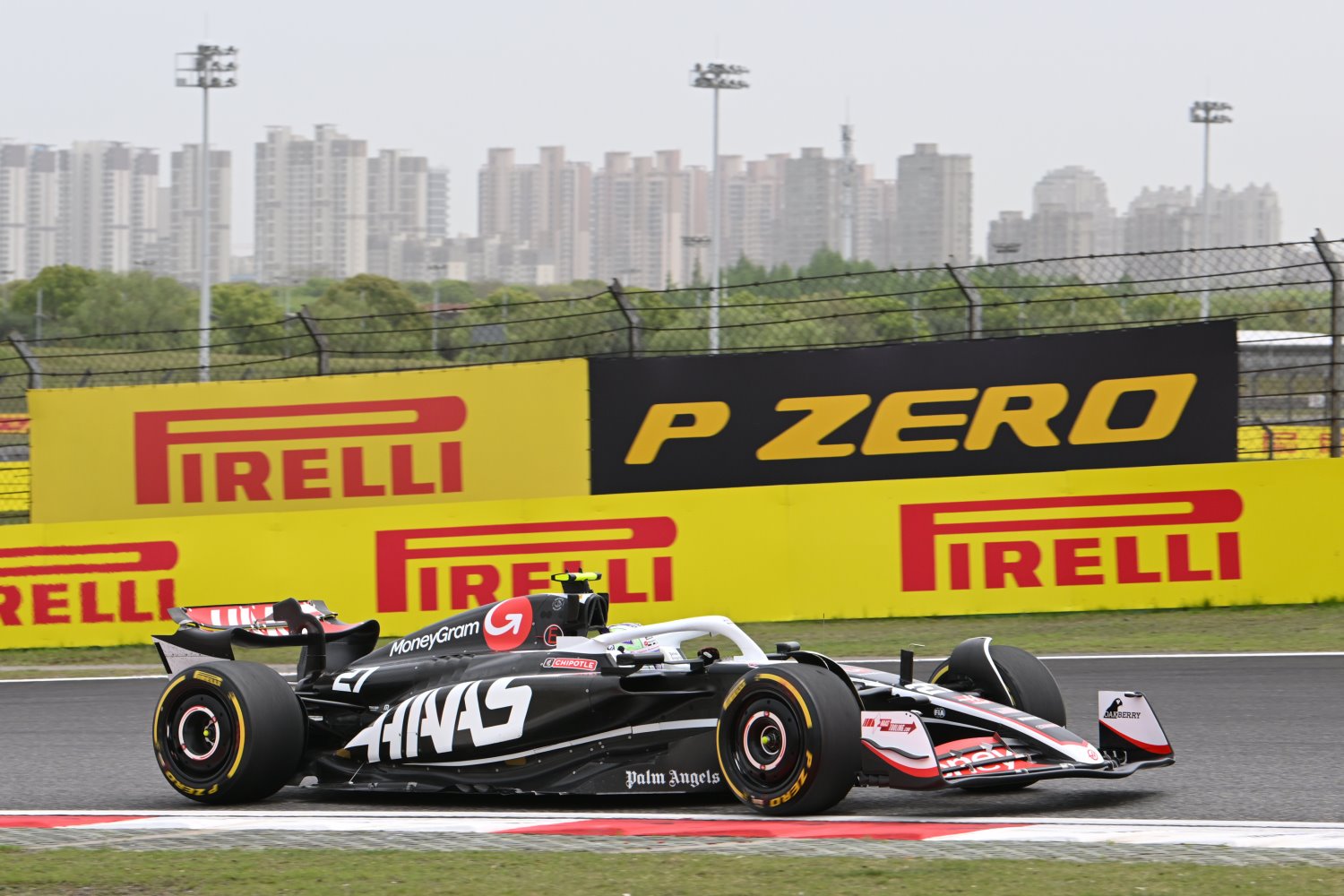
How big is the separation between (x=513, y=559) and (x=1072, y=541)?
420 cm

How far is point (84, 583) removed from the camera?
13812 mm

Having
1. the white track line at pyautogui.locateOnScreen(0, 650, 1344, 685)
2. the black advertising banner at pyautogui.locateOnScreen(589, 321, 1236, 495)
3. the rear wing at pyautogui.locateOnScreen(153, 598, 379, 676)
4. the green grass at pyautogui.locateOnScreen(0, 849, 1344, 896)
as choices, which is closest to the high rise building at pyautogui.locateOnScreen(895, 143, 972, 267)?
the black advertising banner at pyautogui.locateOnScreen(589, 321, 1236, 495)

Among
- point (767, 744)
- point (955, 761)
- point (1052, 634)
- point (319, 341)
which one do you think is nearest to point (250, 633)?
point (767, 744)

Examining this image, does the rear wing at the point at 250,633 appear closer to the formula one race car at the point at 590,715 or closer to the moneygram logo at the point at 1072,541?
the formula one race car at the point at 590,715

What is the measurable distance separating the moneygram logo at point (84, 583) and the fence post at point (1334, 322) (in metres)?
9.09

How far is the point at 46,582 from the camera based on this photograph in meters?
13.8

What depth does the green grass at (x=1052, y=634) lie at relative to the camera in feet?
38.0

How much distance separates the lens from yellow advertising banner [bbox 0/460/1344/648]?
1266 cm

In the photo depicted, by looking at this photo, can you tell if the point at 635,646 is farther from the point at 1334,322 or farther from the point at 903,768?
the point at 1334,322

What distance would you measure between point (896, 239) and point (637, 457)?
5737 inches

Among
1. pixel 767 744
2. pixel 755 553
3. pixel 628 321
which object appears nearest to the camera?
pixel 767 744

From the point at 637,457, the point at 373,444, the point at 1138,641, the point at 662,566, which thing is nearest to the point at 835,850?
the point at 1138,641

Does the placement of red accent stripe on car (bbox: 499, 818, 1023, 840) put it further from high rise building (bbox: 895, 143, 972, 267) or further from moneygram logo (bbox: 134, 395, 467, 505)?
high rise building (bbox: 895, 143, 972, 267)

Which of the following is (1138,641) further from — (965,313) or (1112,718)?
(1112,718)
